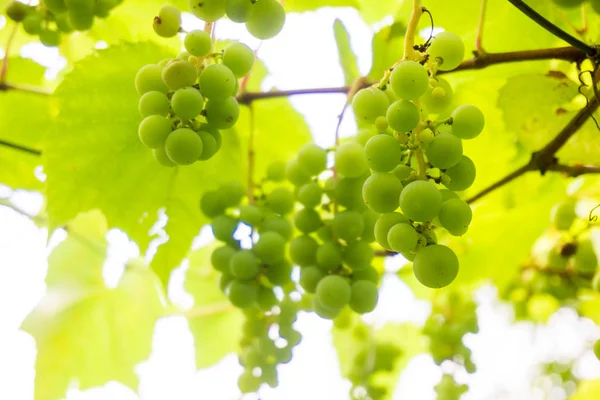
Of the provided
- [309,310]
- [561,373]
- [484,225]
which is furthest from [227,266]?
[561,373]

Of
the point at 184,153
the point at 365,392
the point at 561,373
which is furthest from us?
the point at 561,373

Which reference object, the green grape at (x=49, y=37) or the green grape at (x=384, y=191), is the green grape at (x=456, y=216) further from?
the green grape at (x=49, y=37)

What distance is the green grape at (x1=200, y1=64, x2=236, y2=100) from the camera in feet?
1.41

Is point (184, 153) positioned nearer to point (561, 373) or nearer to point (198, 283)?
point (198, 283)

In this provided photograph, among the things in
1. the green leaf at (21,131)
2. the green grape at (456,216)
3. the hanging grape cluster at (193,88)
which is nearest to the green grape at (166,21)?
the hanging grape cluster at (193,88)

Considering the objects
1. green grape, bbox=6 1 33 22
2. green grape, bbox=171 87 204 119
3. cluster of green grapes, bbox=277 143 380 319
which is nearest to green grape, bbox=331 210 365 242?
cluster of green grapes, bbox=277 143 380 319

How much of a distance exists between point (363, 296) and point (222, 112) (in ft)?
0.78

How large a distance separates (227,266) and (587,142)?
438 mm

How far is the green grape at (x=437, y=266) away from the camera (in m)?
0.35

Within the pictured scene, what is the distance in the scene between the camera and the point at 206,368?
3.36 feet

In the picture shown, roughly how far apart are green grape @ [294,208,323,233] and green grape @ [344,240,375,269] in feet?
0.17

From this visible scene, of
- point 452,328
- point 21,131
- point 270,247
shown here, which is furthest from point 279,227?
point 21,131

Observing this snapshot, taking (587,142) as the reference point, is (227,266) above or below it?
below

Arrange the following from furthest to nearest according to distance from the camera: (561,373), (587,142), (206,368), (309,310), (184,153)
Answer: (561,373) < (206,368) < (309,310) < (587,142) < (184,153)
